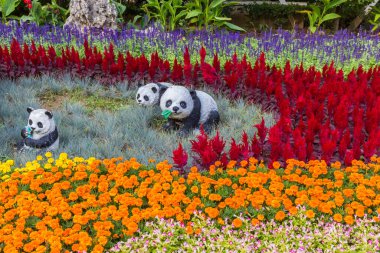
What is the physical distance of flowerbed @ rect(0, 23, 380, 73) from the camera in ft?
25.7

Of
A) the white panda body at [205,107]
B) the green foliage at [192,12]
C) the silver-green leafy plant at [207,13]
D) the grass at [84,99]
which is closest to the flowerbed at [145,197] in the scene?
the white panda body at [205,107]

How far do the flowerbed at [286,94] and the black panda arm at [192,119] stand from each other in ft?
2.05

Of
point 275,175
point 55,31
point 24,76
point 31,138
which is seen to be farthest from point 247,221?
point 55,31

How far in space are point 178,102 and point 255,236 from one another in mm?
1965

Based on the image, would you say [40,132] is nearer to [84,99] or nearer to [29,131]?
[29,131]

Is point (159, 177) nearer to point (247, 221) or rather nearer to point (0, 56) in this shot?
point (247, 221)

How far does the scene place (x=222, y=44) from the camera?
823 centimetres

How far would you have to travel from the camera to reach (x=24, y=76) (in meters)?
6.61

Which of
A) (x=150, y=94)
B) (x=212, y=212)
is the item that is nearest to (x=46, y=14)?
(x=150, y=94)

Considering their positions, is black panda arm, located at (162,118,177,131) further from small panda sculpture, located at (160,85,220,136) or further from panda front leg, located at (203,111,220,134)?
panda front leg, located at (203,111,220,134)

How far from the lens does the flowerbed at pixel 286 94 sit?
4086 millimetres

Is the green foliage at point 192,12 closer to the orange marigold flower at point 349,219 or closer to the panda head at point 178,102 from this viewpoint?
the panda head at point 178,102

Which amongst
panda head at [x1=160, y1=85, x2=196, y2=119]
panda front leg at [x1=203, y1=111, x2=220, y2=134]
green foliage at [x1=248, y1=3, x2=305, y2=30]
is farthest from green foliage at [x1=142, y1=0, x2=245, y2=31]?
panda head at [x1=160, y1=85, x2=196, y2=119]

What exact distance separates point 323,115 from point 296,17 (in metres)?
10.1
